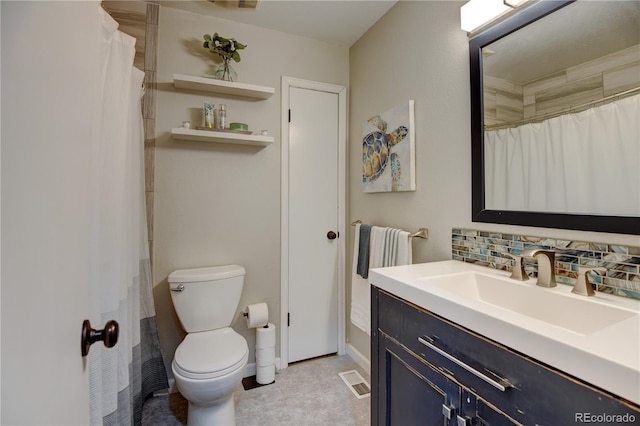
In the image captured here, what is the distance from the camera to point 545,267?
1008 millimetres

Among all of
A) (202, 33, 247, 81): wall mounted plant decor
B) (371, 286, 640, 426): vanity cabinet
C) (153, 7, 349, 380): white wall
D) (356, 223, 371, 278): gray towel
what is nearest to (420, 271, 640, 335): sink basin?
(371, 286, 640, 426): vanity cabinet

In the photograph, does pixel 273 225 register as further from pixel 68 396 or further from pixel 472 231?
pixel 68 396

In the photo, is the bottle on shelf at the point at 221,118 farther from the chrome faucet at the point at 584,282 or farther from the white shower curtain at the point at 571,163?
the chrome faucet at the point at 584,282

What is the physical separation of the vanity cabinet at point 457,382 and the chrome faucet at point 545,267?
0.43 meters

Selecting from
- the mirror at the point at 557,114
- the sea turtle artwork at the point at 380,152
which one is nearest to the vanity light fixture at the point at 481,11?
the mirror at the point at 557,114

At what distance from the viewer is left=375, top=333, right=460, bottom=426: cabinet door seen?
860 mm

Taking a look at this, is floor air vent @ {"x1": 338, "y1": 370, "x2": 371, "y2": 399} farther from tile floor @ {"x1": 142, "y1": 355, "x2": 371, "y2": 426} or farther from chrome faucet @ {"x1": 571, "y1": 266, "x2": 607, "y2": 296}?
chrome faucet @ {"x1": 571, "y1": 266, "x2": 607, "y2": 296}

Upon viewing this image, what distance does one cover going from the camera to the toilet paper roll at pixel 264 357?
200cm

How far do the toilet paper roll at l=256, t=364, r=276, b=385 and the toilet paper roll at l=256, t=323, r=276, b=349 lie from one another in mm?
139

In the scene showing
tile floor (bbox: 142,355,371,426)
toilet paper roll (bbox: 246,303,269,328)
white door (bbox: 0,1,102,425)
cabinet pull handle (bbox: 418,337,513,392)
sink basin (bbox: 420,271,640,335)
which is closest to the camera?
white door (bbox: 0,1,102,425)

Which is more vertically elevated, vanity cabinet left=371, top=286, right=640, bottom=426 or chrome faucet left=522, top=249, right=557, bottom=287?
chrome faucet left=522, top=249, right=557, bottom=287

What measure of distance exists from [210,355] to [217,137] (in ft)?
4.20

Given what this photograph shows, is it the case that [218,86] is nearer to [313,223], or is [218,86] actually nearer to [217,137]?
[217,137]

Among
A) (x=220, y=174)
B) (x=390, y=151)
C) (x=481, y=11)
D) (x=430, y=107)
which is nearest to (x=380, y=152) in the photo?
(x=390, y=151)
